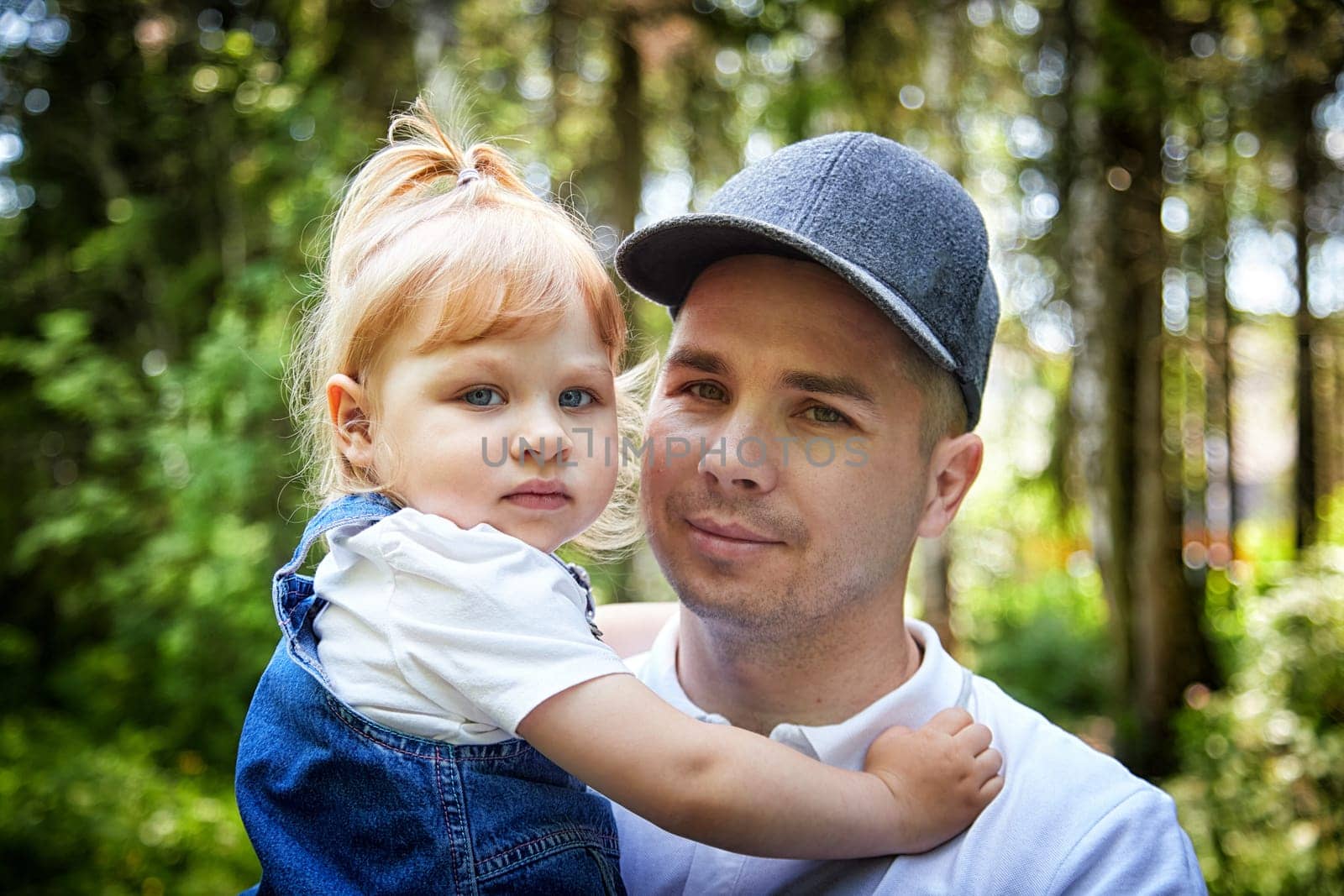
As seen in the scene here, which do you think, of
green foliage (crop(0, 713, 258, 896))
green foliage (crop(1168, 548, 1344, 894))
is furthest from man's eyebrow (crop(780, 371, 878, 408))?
A: green foliage (crop(0, 713, 258, 896))

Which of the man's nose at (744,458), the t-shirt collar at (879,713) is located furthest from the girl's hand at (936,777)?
the man's nose at (744,458)

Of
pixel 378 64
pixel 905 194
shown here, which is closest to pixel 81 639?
pixel 378 64

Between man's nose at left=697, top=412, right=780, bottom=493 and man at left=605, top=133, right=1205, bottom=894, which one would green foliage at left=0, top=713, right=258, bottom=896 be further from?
man's nose at left=697, top=412, right=780, bottom=493

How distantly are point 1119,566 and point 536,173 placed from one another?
4802mm

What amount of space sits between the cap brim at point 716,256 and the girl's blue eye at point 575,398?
1.33 ft

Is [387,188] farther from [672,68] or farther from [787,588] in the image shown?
[672,68]

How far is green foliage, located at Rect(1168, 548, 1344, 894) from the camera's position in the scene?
14.3ft

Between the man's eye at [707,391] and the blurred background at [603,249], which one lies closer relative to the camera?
the man's eye at [707,391]

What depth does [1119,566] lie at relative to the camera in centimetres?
707

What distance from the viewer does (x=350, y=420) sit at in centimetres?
169

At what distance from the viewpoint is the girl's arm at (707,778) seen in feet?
4.55

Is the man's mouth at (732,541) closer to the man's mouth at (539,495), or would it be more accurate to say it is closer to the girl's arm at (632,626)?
the man's mouth at (539,495)

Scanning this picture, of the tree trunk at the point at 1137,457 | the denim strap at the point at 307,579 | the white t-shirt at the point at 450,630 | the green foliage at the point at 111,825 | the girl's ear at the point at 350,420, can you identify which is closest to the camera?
the white t-shirt at the point at 450,630

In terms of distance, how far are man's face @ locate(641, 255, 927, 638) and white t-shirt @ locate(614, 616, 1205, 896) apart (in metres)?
0.23
